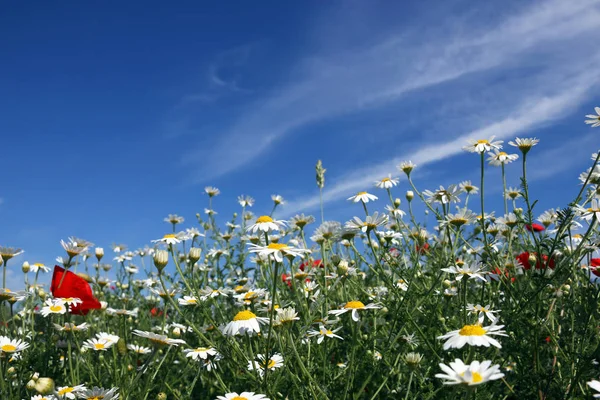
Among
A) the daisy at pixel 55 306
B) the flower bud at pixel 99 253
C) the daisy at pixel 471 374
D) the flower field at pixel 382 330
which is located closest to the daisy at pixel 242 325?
the flower field at pixel 382 330

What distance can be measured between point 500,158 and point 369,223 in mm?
1119

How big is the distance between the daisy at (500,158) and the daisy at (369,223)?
39.7 inches

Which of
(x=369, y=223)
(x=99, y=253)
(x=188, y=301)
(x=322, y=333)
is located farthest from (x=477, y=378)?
(x=99, y=253)

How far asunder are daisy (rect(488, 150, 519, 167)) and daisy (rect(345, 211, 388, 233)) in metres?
1.01

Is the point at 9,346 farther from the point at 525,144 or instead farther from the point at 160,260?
the point at 525,144

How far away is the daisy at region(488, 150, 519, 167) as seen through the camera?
3.36 metres

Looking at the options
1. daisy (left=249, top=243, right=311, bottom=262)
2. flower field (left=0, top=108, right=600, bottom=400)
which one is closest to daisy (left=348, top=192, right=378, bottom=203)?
flower field (left=0, top=108, right=600, bottom=400)

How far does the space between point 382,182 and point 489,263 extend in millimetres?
1322

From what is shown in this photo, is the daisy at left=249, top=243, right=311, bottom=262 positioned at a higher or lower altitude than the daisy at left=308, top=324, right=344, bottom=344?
higher

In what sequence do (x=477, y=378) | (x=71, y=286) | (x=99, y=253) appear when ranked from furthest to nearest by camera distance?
(x=99, y=253), (x=71, y=286), (x=477, y=378)

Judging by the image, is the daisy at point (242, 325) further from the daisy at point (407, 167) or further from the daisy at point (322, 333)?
the daisy at point (407, 167)

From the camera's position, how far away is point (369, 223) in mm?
2832

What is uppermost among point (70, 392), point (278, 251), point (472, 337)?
point (278, 251)

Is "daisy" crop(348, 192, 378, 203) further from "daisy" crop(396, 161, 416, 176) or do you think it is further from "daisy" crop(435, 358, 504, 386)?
"daisy" crop(435, 358, 504, 386)
